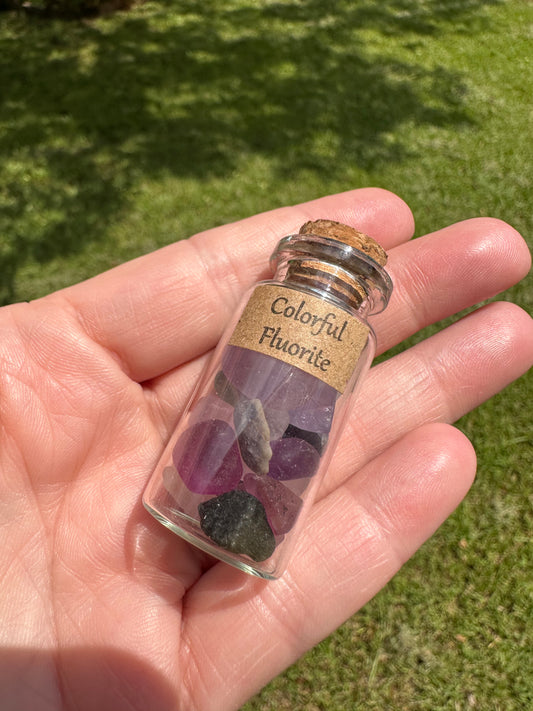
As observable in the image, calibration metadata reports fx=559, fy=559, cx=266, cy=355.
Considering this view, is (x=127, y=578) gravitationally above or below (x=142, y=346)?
below

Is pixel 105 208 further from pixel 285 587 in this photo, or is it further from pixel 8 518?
pixel 285 587

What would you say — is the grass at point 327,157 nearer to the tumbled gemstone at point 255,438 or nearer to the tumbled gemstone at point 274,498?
the tumbled gemstone at point 274,498

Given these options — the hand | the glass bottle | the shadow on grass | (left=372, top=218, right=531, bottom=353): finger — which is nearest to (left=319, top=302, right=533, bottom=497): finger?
the hand

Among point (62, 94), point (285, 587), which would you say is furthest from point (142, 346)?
point (62, 94)

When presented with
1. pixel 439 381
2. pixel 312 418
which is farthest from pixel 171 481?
pixel 439 381

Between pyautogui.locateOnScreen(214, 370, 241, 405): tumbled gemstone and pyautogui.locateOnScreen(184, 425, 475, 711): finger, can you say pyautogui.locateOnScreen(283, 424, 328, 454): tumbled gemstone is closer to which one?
pyautogui.locateOnScreen(214, 370, 241, 405): tumbled gemstone

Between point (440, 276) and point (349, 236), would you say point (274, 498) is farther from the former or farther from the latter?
point (440, 276)
